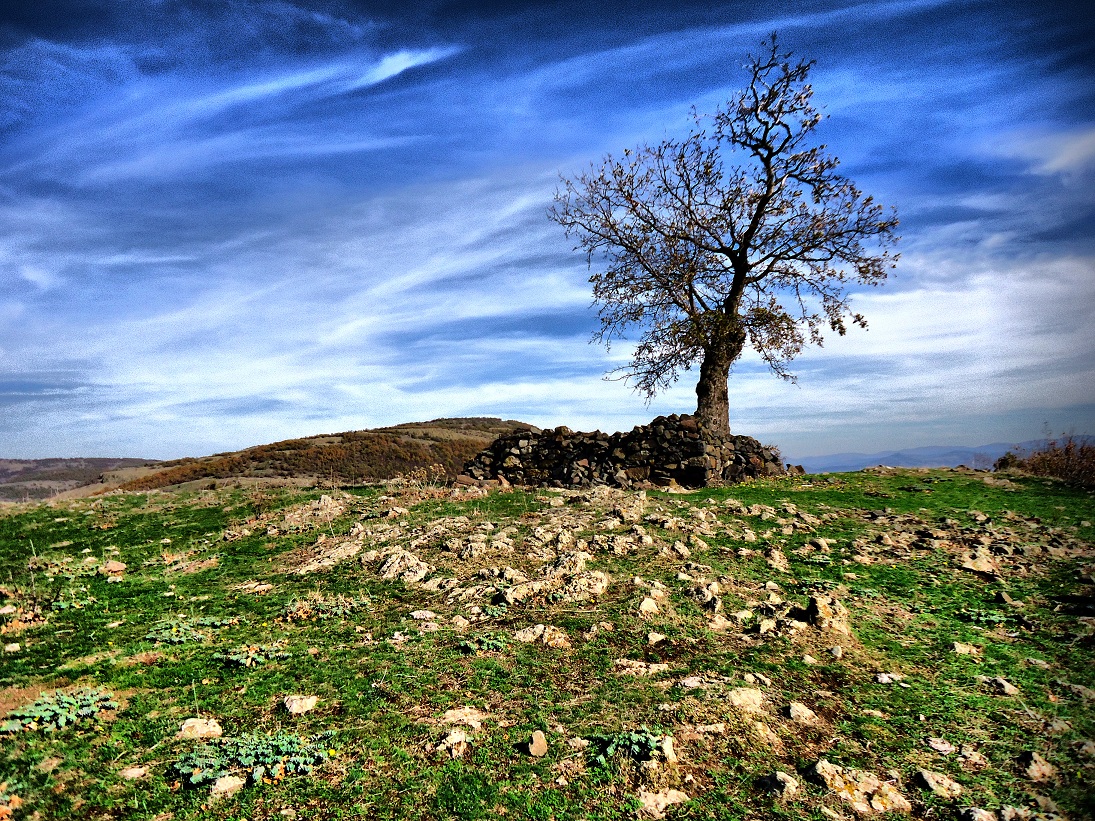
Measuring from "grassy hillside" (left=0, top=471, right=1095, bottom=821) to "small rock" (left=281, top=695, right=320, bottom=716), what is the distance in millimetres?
18

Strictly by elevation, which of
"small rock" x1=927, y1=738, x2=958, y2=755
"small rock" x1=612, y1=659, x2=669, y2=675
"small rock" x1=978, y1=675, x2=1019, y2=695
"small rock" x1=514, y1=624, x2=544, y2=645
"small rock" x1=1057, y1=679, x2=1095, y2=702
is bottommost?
"small rock" x1=927, y1=738, x2=958, y2=755

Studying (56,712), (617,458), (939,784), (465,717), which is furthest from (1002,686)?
(617,458)

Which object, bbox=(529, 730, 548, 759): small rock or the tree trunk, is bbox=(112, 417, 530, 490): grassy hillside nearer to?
the tree trunk

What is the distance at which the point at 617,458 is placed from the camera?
1580cm

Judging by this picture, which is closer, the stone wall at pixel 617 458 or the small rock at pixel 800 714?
the small rock at pixel 800 714

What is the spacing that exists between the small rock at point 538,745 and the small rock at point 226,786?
6.07 feet

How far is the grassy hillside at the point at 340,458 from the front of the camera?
27156 millimetres

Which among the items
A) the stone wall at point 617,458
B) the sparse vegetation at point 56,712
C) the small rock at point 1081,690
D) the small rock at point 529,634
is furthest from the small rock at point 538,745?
the stone wall at point 617,458

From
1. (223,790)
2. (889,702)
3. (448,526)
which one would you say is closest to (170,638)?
(223,790)

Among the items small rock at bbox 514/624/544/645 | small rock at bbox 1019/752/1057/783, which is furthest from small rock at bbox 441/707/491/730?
small rock at bbox 1019/752/1057/783

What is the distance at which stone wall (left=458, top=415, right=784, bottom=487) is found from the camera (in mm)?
15469

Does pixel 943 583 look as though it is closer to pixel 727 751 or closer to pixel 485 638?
pixel 727 751

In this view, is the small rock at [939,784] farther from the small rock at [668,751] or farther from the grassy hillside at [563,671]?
the small rock at [668,751]

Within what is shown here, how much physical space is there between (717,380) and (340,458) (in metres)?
19.3
